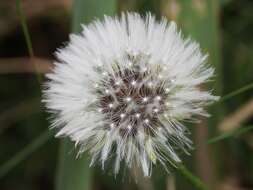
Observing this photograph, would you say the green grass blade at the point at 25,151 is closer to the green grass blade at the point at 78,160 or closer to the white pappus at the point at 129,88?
the green grass blade at the point at 78,160

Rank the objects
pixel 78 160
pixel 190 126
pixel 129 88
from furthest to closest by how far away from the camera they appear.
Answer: pixel 190 126, pixel 78 160, pixel 129 88

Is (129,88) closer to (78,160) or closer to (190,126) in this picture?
(78,160)

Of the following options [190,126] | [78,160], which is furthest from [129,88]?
[190,126]

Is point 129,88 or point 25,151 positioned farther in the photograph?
point 25,151

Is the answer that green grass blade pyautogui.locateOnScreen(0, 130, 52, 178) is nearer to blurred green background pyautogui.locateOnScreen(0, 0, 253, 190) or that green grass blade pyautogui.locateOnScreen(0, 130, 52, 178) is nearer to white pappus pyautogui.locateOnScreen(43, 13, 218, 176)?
blurred green background pyautogui.locateOnScreen(0, 0, 253, 190)

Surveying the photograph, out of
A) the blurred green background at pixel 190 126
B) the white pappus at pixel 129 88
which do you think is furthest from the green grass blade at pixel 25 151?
the white pappus at pixel 129 88

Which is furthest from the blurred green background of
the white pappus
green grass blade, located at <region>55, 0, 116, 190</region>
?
the white pappus
